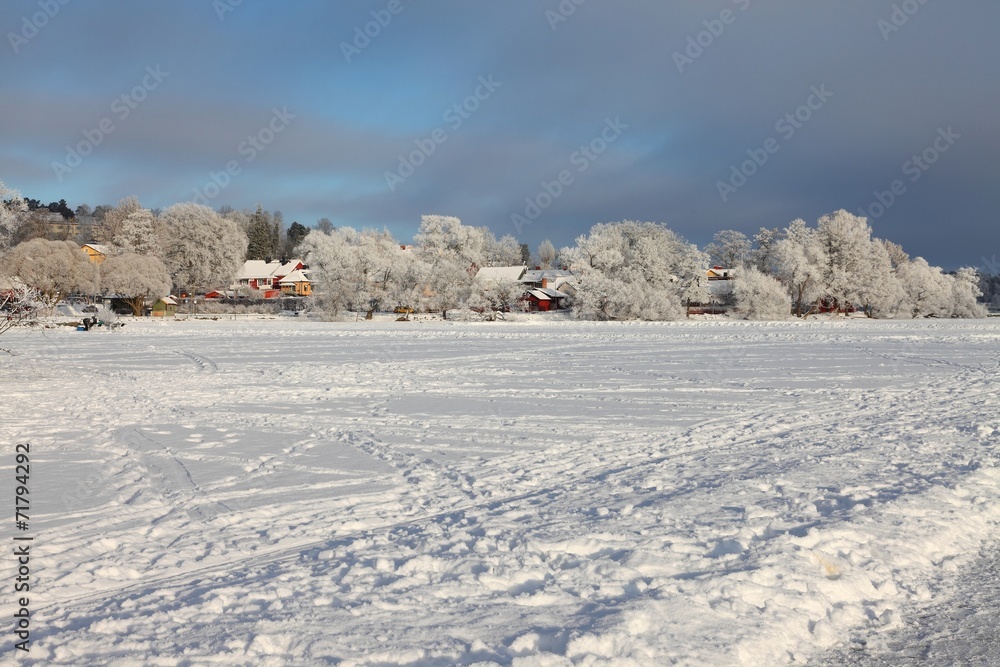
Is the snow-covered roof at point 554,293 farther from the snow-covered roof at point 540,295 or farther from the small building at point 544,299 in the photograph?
the snow-covered roof at point 540,295

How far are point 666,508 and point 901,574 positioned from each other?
2.27 m

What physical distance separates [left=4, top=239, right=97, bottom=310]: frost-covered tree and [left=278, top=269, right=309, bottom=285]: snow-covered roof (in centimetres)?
3555

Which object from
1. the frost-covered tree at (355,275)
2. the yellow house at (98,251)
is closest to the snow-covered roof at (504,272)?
the frost-covered tree at (355,275)

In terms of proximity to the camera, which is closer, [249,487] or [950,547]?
[950,547]

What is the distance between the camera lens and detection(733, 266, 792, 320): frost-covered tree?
64.6 metres

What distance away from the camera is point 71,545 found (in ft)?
21.9

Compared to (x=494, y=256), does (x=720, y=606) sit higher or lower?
lower

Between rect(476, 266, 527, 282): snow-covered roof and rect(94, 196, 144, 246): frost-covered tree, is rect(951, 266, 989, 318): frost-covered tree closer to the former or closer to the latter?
rect(476, 266, 527, 282): snow-covered roof

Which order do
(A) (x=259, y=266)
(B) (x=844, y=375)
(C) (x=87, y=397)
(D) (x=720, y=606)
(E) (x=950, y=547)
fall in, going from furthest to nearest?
(A) (x=259, y=266) → (B) (x=844, y=375) → (C) (x=87, y=397) → (E) (x=950, y=547) → (D) (x=720, y=606)

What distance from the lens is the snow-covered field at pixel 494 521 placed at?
496 centimetres

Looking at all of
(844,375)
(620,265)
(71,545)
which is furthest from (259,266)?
(71,545)

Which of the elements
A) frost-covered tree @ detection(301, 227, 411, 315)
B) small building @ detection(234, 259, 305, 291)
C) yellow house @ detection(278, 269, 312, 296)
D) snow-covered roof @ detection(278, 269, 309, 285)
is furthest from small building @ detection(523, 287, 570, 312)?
small building @ detection(234, 259, 305, 291)

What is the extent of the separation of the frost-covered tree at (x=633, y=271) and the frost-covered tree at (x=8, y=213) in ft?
160

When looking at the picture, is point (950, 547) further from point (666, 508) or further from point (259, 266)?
point (259, 266)
